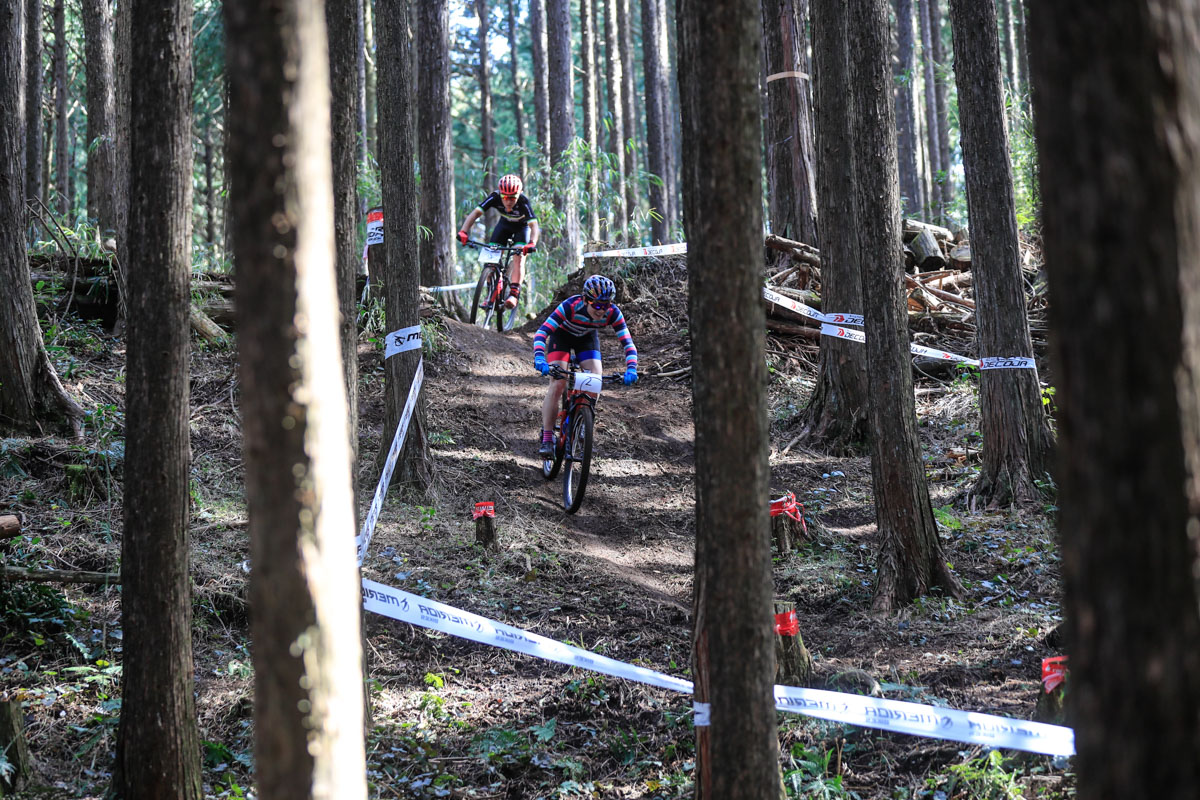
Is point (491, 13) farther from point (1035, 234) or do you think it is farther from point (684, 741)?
point (684, 741)

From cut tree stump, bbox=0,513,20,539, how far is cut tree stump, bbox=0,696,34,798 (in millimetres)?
1398

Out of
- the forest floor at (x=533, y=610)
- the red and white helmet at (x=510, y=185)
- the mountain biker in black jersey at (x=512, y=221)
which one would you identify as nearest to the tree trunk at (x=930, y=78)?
the mountain biker in black jersey at (x=512, y=221)

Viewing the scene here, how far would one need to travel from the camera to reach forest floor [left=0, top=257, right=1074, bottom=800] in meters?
4.32

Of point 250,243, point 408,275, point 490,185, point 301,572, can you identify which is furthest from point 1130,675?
point 490,185

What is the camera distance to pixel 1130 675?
68.2 inches

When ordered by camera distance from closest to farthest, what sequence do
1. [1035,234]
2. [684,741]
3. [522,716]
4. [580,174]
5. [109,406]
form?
[684,741]
[522,716]
[109,406]
[1035,234]
[580,174]

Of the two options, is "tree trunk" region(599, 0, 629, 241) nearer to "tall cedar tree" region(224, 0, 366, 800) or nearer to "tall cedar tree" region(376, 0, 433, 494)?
"tall cedar tree" region(376, 0, 433, 494)

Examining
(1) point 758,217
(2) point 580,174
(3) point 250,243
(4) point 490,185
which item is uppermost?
(4) point 490,185

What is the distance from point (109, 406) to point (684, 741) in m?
5.83

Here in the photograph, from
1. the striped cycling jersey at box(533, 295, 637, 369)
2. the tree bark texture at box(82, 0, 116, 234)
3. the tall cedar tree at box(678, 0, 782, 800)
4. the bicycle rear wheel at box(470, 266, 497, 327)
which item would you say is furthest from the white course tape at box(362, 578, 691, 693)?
the tree bark texture at box(82, 0, 116, 234)

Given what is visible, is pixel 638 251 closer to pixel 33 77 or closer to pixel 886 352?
pixel 886 352

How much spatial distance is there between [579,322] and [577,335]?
12cm

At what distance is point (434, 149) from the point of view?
13000 mm

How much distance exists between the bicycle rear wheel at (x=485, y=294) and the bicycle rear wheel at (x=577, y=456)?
14.8 feet
